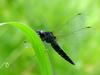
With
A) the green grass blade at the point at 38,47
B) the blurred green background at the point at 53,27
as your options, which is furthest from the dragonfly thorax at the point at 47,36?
the blurred green background at the point at 53,27

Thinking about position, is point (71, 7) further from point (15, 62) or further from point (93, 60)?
point (15, 62)

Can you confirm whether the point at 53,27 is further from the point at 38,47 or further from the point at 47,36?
the point at 38,47

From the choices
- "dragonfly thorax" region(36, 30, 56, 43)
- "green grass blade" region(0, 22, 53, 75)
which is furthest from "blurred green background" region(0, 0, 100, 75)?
"green grass blade" region(0, 22, 53, 75)

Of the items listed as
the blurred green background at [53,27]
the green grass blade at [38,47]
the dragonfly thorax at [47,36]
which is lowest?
the blurred green background at [53,27]

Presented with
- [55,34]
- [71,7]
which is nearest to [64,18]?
[71,7]

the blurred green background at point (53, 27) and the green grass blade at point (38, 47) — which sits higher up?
the green grass blade at point (38, 47)

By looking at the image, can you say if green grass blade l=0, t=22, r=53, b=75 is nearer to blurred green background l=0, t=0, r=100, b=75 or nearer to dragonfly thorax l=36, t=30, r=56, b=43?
dragonfly thorax l=36, t=30, r=56, b=43

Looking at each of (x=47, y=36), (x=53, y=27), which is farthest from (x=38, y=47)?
(x=53, y=27)

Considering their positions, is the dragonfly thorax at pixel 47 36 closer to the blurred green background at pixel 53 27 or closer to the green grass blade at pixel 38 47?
the green grass blade at pixel 38 47

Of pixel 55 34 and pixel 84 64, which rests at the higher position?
pixel 55 34
